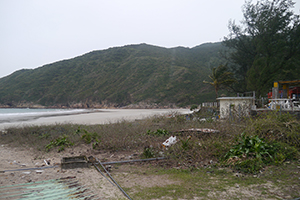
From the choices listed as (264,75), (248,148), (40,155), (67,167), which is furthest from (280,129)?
(264,75)

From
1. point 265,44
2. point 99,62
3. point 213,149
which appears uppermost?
point 99,62

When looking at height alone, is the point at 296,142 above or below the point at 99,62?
below

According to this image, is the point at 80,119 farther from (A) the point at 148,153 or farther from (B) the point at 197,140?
(B) the point at 197,140

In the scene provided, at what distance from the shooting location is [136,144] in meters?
7.47

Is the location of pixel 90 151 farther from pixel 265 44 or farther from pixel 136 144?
pixel 265 44

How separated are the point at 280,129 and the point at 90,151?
6.00 meters

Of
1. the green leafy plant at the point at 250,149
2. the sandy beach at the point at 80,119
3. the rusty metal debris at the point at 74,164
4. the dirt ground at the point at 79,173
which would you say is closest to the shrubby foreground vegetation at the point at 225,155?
the green leafy plant at the point at 250,149

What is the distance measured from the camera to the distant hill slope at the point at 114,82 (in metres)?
59.9

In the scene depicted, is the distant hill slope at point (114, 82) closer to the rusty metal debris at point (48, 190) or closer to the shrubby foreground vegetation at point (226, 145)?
the shrubby foreground vegetation at point (226, 145)

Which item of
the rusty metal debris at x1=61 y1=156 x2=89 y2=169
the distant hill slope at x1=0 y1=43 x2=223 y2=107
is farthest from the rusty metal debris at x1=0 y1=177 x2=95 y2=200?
the distant hill slope at x1=0 y1=43 x2=223 y2=107

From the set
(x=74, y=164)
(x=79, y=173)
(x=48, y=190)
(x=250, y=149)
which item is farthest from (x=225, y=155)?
(x=48, y=190)

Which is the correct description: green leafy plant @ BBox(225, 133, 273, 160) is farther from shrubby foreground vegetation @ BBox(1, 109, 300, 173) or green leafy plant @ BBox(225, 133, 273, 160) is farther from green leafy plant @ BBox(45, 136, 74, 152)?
green leafy plant @ BBox(45, 136, 74, 152)

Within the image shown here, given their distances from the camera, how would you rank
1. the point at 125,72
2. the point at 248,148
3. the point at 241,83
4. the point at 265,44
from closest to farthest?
the point at 248,148, the point at 265,44, the point at 241,83, the point at 125,72

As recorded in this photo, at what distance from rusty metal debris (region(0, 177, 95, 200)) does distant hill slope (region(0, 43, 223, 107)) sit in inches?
1930
